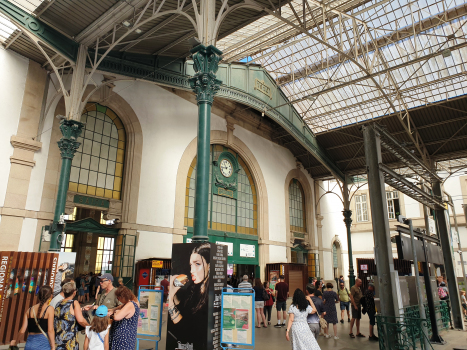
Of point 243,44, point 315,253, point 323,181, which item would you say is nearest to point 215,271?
point 243,44

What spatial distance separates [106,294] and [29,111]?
10069 mm

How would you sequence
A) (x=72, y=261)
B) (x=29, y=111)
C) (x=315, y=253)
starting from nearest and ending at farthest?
(x=72, y=261), (x=29, y=111), (x=315, y=253)

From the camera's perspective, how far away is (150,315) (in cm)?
801

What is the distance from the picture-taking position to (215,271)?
777 centimetres

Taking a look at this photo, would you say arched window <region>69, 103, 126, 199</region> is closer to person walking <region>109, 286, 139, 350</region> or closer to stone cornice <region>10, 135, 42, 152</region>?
stone cornice <region>10, 135, 42, 152</region>

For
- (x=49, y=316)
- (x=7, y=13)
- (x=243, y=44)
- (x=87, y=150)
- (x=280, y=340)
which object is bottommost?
(x=280, y=340)

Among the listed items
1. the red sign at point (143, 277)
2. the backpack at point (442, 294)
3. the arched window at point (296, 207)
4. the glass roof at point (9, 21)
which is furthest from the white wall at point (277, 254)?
the glass roof at point (9, 21)

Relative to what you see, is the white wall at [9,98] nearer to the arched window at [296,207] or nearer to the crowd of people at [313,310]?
the crowd of people at [313,310]

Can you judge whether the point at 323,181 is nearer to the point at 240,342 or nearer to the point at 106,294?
the point at 240,342

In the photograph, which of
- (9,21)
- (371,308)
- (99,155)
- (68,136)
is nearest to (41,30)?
(9,21)

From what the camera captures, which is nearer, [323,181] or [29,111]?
[29,111]

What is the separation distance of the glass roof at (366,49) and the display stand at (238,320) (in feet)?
38.9

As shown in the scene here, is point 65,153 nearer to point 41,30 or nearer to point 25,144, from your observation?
point 25,144

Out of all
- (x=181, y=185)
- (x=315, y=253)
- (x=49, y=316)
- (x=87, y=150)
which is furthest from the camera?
(x=315, y=253)
